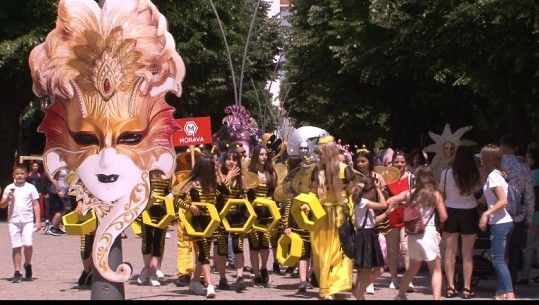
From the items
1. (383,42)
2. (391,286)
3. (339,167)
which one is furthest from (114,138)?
(383,42)

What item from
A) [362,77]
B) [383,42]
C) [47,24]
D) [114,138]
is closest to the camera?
[114,138]

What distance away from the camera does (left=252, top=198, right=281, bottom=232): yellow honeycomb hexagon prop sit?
44.0ft

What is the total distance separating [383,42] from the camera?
86.7 ft

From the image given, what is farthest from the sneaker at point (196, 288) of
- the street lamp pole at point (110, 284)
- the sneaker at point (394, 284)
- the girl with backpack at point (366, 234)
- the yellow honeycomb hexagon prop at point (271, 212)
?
the street lamp pole at point (110, 284)

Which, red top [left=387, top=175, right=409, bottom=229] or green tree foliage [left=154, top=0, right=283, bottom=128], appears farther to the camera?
green tree foliage [left=154, top=0, right=283, bottom=128]

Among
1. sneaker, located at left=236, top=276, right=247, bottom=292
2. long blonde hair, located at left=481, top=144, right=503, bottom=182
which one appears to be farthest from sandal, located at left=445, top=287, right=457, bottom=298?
sneaker, located at left=236, top=276, right=247, bottom=292

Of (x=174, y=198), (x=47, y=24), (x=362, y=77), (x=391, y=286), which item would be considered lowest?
(x=391, y=286)

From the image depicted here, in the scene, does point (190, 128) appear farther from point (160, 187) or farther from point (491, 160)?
point (491, 160)

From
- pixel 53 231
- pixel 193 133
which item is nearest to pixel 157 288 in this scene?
pixel 193 133

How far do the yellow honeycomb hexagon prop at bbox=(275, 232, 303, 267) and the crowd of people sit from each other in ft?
0.55

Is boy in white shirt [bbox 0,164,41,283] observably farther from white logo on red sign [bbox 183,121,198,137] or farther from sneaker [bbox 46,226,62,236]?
sneaker [bbox 46,226,62,236]

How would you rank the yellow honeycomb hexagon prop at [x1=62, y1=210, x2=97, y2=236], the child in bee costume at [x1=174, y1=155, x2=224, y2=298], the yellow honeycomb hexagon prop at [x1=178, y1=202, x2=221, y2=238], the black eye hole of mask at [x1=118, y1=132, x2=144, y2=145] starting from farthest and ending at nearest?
the child in bee costume at [x1=174, y1=155, x2=224, y2=298] < the yellow honeycomb hexagon prop at [x1=178, y1=202, x2=221, y2=238] < the yellow honeycomb hexagon prop at [x1=62, y1=210, x2=97, y2=236] < the black eye hole of mask at [x1=118, y1=132, x2=144, y2=145]
